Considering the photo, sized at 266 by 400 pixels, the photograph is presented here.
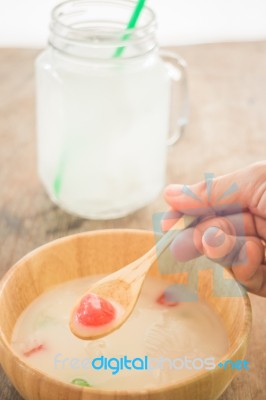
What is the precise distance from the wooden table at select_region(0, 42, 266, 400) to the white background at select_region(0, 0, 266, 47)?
0.74m

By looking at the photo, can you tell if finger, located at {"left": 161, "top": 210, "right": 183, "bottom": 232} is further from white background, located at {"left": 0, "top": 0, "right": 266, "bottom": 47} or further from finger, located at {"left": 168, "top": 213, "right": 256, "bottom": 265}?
white background, located at {"left": 0, "top": 0, "right": 266, "bottom": 47}

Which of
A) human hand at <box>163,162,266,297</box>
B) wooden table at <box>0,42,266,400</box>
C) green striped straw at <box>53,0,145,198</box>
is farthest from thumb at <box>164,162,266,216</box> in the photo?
green striped straw at <box>53,0,145,198</box>

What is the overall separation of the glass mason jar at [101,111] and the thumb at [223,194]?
220 millimetres

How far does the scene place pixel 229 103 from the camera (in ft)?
4.89

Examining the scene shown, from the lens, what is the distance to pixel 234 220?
36.5 inches

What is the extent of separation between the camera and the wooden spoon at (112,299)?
0.78 metres

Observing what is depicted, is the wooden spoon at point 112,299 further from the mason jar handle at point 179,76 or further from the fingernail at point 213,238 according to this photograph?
the mason jar handle at point 179,76

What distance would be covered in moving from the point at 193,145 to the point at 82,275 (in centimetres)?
50

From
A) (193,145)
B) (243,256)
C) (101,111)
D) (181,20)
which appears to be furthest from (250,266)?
(181,20)

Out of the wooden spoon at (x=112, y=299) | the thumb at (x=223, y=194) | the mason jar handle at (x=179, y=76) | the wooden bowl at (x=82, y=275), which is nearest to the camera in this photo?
the wooden bowl at (x=82, y=275)

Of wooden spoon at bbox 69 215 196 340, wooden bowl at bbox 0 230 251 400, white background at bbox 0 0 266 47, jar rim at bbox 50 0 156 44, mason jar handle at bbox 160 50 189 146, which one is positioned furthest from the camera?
white background at bbox 0 0 266 47

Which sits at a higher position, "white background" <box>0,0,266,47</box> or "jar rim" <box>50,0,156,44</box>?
"jar rim" <box>50,0,156,44</box>

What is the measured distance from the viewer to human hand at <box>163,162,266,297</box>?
859 mm

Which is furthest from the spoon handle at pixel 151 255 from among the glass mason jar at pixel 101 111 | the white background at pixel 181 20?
the white background at pixel 181 20
